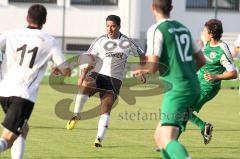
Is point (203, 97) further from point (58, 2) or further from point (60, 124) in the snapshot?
point (58, 2)

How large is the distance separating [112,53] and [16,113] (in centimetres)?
539

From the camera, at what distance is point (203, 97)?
13.8 metres

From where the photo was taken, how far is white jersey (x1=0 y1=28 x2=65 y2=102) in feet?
29.7

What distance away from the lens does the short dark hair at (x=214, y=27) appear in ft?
41.6

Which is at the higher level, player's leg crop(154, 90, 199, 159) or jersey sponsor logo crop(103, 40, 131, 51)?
jersey sponsor logo crop(103, 40, 131, 51)

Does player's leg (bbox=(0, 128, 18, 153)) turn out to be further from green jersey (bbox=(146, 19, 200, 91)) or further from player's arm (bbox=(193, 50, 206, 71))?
player's arm (bbox=(193, 50, 206, 71))

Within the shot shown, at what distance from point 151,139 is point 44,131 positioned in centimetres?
222

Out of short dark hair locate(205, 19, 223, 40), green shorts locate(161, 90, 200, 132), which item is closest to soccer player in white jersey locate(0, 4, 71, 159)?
green shorts locate(161, 90, 200, 132)

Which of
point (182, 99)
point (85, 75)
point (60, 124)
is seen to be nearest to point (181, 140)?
point (85, 75)

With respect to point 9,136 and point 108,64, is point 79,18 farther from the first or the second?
point 9,136

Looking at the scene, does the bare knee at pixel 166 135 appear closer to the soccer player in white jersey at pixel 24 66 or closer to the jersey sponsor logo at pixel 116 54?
the soccer player in white jersey at pixel 24 66

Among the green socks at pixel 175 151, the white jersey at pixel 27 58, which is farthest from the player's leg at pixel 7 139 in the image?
the green socks at pixel 175 151

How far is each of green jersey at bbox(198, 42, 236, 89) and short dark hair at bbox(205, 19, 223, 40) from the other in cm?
28

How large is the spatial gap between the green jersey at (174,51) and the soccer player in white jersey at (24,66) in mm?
A: 1109
